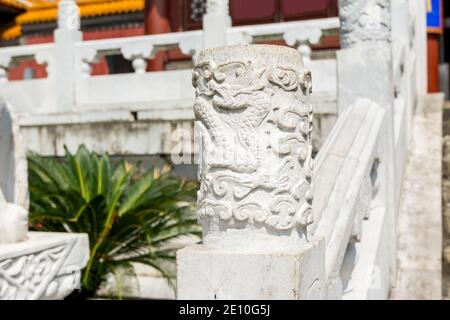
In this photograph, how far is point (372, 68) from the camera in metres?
4.45

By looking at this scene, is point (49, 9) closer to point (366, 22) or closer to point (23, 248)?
point (366, 22)

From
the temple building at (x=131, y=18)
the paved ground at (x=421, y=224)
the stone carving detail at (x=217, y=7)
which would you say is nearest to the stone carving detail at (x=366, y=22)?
the paved ground at (x=421, y=224)

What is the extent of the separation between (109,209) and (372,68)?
8.39 ft

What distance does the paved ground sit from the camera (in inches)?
164

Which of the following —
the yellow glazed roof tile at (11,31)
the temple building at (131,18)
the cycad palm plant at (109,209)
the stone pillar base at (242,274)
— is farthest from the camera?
the yellow glazed roof tile at (11,31)

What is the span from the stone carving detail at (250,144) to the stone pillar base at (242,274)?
0.08 meters

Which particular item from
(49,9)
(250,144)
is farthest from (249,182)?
(49,9)

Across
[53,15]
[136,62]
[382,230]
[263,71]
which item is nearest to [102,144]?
[136,62]

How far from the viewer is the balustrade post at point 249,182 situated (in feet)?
7.18

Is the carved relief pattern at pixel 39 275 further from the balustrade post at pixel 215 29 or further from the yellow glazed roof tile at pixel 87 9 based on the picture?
the yellow glazed roof tile at pixel 87 9

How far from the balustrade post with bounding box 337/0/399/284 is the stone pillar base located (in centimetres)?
225

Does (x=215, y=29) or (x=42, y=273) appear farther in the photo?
(x=215, y=29)

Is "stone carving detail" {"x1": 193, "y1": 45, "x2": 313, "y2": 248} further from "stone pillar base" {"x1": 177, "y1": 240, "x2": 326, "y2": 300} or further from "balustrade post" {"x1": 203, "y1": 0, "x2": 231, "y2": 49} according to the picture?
"balustrade post" {"x1": 203, "y1": 0, "x2": 231, "y2": 49}

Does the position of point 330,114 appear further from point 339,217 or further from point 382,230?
→ point 339,217
